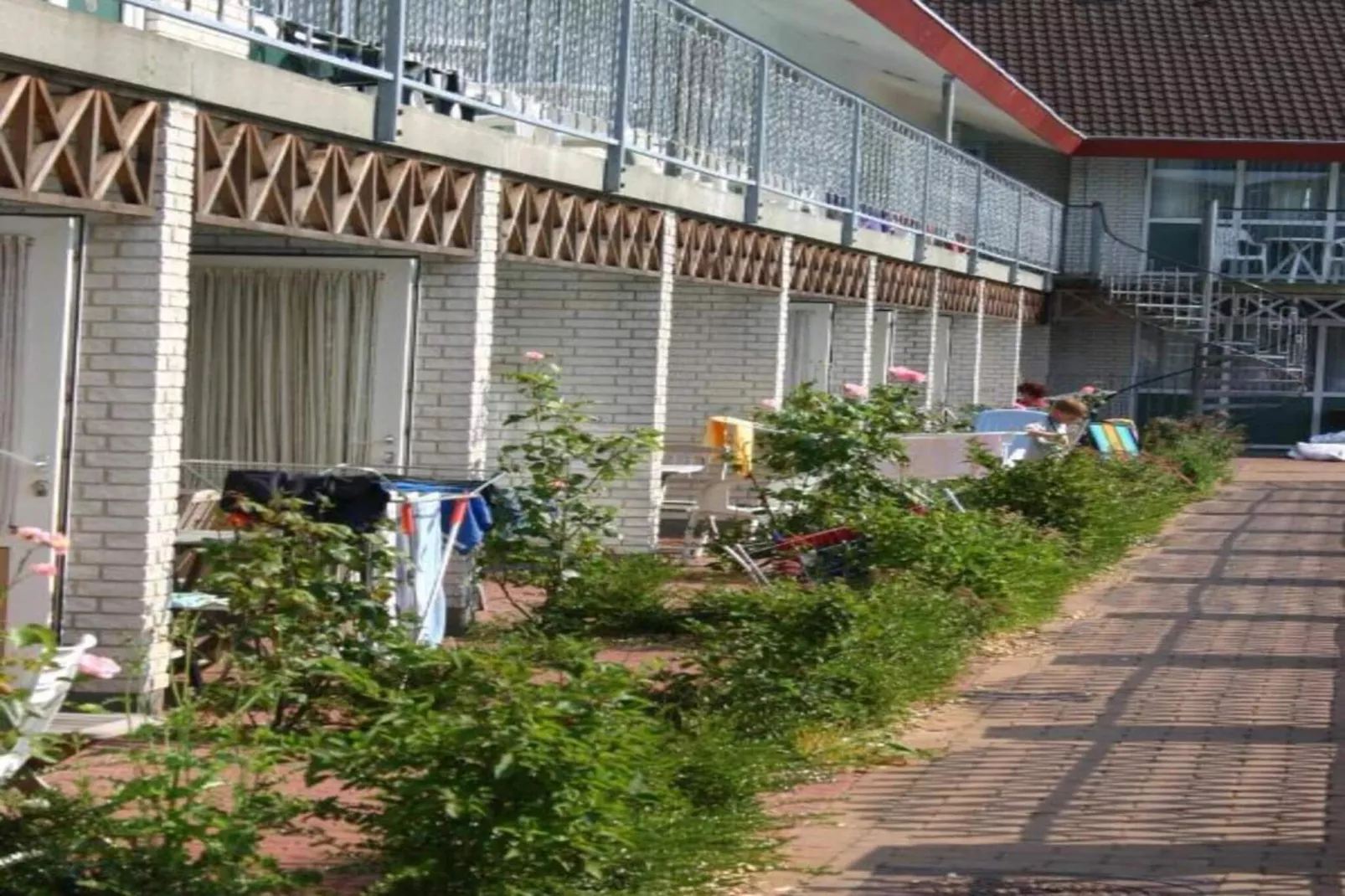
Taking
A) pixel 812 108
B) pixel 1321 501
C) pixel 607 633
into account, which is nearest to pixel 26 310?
pixel 607 633

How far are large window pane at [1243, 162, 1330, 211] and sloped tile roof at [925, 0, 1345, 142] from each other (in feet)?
2.68

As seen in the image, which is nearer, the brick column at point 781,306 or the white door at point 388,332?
the white door at point 388,332

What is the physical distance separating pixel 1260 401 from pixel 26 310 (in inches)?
1282

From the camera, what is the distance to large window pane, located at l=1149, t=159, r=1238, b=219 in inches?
1554

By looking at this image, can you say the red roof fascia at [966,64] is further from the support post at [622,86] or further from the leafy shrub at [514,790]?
the leafy shrub at [514,790]

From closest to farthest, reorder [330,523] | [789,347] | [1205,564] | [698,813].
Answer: [698,813]
[330,523]
[1205,564]
[789,347]

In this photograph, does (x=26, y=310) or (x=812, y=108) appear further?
(x=812, y=108)

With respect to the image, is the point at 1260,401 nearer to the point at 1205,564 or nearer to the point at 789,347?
the point at 789,347

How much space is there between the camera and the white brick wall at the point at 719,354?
66.6 ft

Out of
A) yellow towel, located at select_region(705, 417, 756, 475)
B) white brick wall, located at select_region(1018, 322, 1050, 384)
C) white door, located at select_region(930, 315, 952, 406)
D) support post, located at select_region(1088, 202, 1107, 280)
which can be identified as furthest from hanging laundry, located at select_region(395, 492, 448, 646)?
support post, located at select_region(1088, 202, 1107, 280)

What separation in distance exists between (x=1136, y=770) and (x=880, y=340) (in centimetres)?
→ 1762

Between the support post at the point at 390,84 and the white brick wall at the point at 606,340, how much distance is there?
4.97 metres

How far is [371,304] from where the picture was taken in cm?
1330

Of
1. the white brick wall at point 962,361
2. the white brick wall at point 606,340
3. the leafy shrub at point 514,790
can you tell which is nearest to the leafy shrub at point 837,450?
the white brick wall at point 606,340
